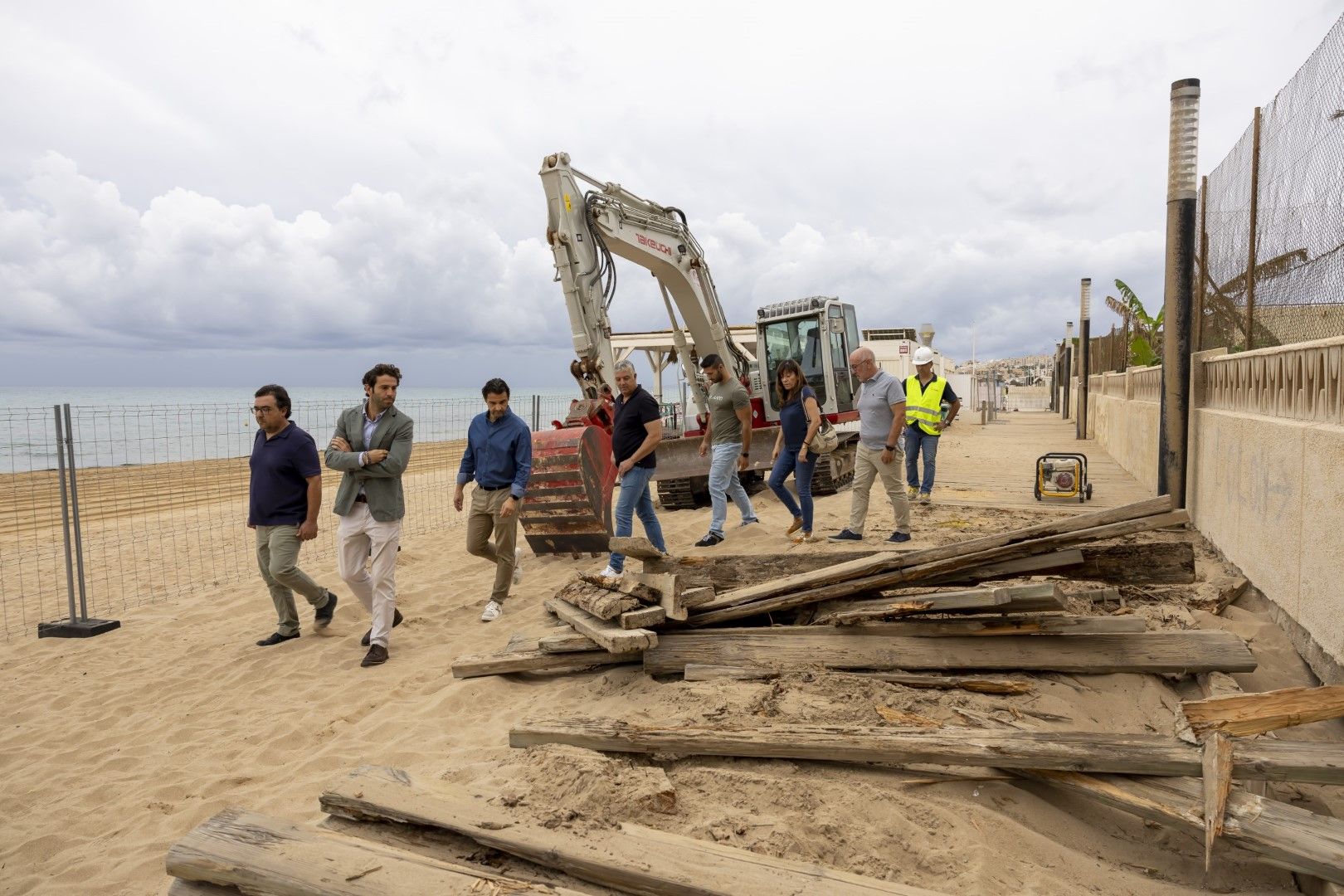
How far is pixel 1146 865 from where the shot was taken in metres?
3.07

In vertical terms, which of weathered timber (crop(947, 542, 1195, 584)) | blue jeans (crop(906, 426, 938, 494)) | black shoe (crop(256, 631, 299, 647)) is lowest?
black shoe (crop(256, 631, 299, 647))

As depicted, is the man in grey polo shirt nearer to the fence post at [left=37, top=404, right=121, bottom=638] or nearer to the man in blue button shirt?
the man in blue button shirt

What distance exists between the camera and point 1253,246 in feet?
20.6

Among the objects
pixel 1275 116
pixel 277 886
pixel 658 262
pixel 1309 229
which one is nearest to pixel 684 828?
pixel 277 886

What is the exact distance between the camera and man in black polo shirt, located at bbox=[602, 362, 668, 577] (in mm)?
7082

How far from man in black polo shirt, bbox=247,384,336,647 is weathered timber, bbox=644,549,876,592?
2630 mm

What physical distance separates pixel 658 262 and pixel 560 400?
4.40m

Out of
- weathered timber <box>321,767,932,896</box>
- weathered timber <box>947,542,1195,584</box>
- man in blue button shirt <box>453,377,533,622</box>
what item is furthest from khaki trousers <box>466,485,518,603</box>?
weathered timber <box>947,542,1195,584</box>

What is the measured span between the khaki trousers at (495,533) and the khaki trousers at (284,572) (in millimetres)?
Result: 1212

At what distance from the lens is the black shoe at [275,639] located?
6449mm

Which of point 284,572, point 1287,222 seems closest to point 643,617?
point 284,572

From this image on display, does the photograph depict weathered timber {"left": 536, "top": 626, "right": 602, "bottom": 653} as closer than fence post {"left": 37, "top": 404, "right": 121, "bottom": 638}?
Yes

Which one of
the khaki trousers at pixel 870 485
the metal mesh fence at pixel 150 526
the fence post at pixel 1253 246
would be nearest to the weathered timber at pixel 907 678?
the khaki trousers at pixel 870 485

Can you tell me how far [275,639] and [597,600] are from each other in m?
3.08
